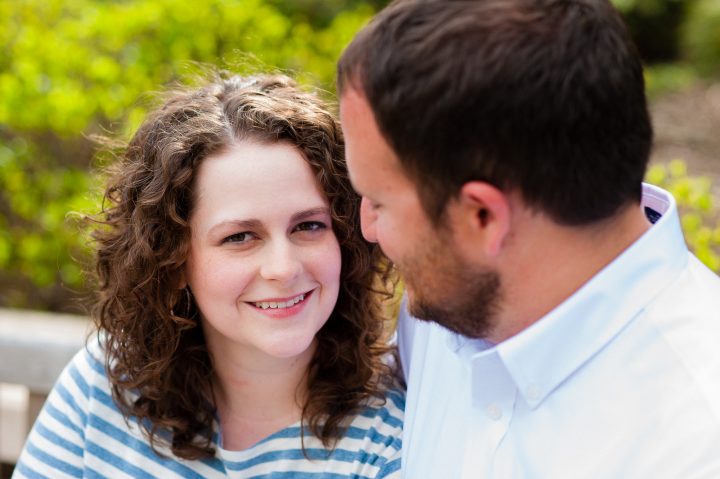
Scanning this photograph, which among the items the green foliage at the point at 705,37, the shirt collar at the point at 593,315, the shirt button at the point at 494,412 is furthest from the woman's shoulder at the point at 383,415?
the green foliage at the point at 705,37

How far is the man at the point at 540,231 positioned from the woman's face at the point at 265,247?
0.38m

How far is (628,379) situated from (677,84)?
8.42 m

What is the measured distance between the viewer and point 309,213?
2297 mm

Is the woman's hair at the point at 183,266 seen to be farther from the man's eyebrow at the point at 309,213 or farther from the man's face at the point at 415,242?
the man's face at the point at 415,242

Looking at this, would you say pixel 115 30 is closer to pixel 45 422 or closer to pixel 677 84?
pixel 45 422

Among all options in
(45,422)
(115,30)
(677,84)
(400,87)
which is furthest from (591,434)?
(677,84)

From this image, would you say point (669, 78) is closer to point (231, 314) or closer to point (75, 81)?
point (75, 81)

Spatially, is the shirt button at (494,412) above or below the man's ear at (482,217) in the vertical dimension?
below

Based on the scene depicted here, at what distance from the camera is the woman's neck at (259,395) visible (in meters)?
2.49

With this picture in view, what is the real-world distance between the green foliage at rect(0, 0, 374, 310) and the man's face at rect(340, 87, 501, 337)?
7.85 ft

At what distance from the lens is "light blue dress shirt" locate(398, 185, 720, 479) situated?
1687mm

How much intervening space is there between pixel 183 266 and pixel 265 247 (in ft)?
1.00

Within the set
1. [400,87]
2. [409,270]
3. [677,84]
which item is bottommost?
[677,84]

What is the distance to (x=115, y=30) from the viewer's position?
14.4ft
